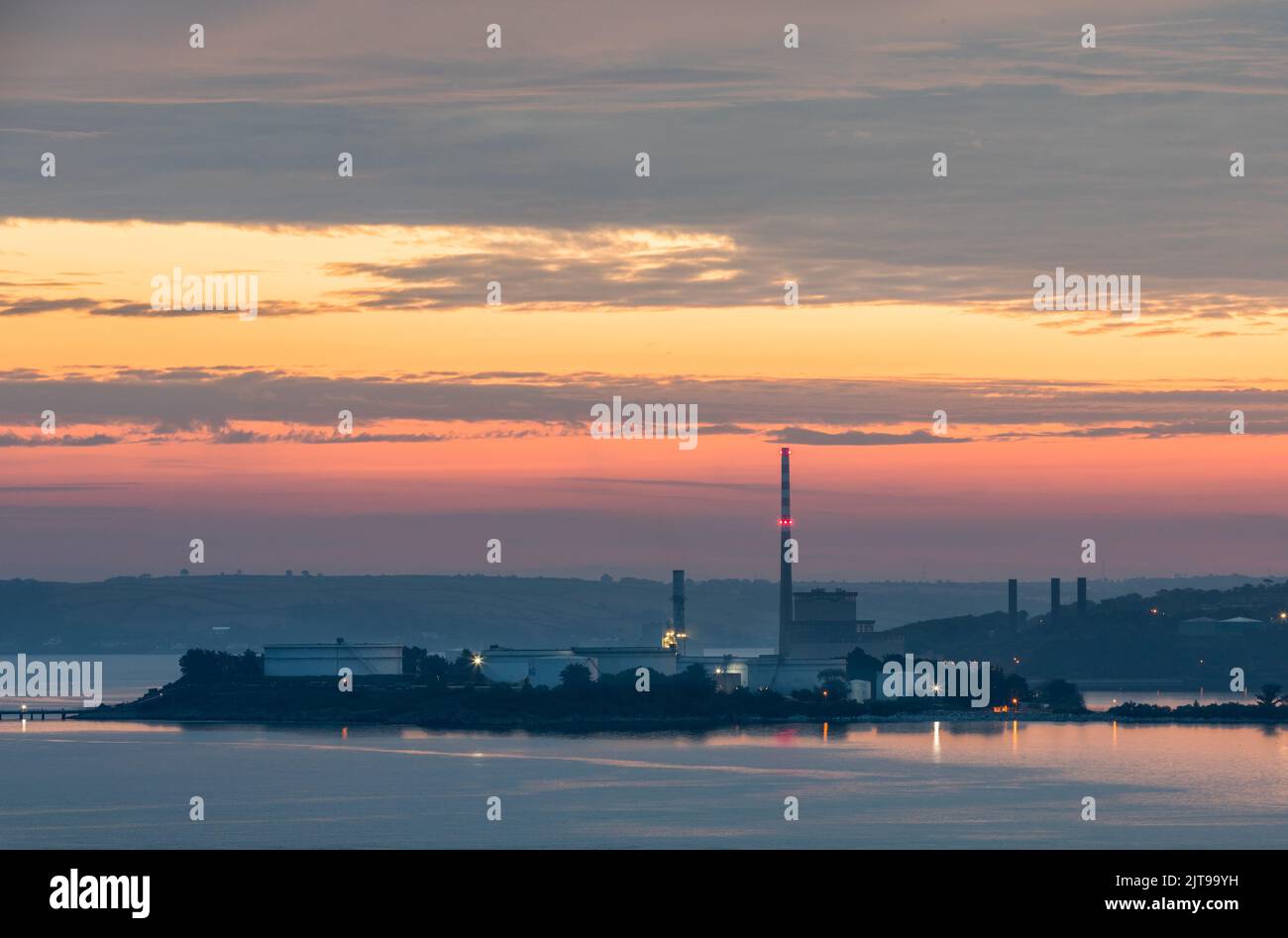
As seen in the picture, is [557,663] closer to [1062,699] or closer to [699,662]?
[699,662]

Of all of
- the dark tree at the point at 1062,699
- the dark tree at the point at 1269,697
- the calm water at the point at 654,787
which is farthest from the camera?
the dark tree at the point at 1269,697

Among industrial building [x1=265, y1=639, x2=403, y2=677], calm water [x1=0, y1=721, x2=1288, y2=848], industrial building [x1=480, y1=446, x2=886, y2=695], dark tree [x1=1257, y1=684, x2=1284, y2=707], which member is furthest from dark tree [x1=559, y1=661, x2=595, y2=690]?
dark tree [x1=1257, y1=684, x2=1284, y2=707]

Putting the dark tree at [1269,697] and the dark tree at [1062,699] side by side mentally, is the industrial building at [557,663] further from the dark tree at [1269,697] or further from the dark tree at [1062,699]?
the dark tree at [1269,697]

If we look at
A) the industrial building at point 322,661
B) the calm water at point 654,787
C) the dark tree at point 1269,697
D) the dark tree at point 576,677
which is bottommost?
the calm water at point 654,787

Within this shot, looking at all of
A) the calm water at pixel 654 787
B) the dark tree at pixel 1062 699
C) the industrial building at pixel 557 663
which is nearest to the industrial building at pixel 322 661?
the industrial building at pixel 557 663
